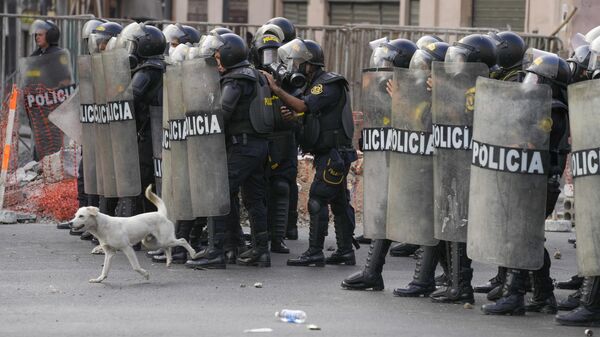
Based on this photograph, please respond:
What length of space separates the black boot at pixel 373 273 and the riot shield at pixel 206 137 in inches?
61.6

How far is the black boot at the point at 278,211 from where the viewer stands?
1378cm

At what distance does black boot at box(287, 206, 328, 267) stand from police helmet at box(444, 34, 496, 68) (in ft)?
8.95

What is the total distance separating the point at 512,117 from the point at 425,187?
1.29 m

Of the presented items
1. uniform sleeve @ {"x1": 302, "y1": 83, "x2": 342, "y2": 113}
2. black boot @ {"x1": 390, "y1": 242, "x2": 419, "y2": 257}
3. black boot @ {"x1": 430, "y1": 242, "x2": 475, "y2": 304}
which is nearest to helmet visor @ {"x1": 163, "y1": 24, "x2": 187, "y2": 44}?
uniform sleeve @ {"x1": 302, "y1": 83, "x2": 342, "y2": 113}

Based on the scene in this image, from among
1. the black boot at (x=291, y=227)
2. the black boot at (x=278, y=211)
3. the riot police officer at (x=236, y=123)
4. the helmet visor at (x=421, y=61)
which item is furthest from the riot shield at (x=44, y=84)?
the helmet visor at (x=421, y=61)

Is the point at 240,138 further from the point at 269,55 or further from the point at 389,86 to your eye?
the point at 389,86

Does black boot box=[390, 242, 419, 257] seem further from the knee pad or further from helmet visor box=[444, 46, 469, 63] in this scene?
helmet visor box=[444, 46, 469, 63]

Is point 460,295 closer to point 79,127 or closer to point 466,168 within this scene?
point 466,168

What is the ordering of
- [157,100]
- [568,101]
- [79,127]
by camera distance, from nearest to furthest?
1. [568,101]
2. [157,100]
3. [79,127]

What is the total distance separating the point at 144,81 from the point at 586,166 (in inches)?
204

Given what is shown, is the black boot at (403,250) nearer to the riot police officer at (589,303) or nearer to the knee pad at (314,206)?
the knee pad at (314,206)

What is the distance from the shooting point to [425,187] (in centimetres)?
1089

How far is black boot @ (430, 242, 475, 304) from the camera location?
10695 mm

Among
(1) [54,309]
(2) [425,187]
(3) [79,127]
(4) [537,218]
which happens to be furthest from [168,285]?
(3) [79,127]
